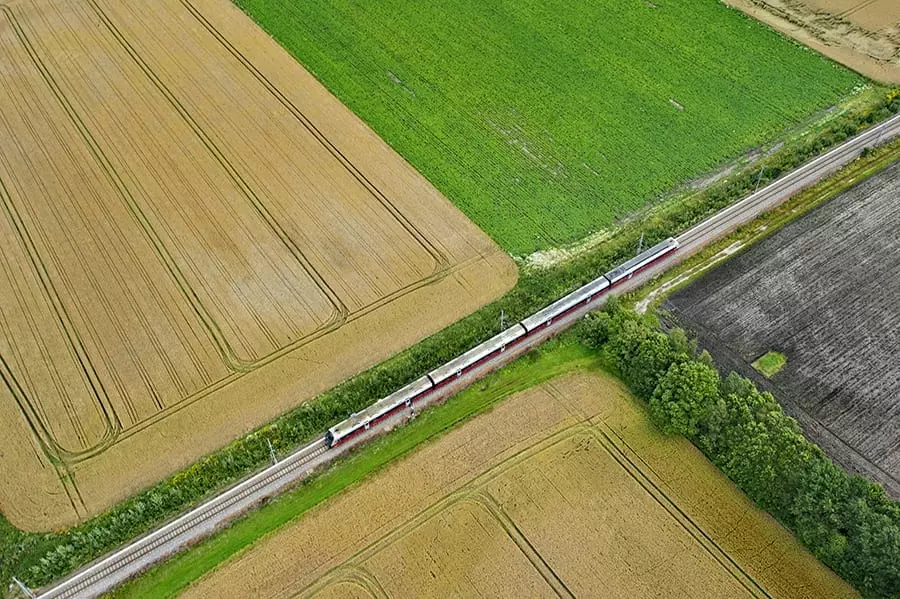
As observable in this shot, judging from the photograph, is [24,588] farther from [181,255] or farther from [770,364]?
[770,364]

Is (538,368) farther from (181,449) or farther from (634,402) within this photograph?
(181,449)

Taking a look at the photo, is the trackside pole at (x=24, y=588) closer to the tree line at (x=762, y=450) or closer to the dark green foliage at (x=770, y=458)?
the tree line at (x=762, y=450)

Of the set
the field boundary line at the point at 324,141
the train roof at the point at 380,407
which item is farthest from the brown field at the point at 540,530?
the field boundary line at the point at 324,141

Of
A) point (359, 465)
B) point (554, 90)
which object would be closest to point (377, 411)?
point (359, 465)

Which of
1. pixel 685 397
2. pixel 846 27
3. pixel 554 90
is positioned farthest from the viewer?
pixel 846 27

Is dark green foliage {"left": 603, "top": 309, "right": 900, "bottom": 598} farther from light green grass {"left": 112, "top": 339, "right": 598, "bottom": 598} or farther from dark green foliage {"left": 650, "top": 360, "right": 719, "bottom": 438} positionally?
light green grass {"left": 112, "top": 339, "right": 598, "bottom": 598}

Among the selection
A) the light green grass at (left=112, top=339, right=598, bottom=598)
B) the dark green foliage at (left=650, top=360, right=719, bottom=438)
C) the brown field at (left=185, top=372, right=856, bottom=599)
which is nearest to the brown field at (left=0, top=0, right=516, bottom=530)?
the light green grass at (left=112, top=339, right=598, bottom=598)

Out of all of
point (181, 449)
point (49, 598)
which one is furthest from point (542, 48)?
point (49, 598)
